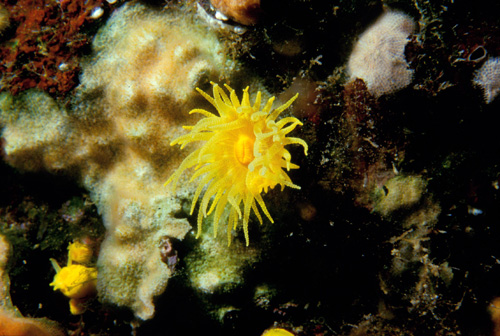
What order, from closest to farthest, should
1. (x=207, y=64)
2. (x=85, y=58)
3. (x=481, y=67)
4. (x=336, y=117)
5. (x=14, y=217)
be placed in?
(x=481, y=67) < (x=336, y=117) < (x=207, y=64) < (x=85, y=58) < (x=14, y=217)

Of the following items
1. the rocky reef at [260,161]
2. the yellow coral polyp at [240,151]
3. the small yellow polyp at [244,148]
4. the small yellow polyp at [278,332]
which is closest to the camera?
the yellow coral polyp at [240,151]

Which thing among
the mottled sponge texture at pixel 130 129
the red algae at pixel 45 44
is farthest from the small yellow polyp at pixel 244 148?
the red algae at pixel 45 44

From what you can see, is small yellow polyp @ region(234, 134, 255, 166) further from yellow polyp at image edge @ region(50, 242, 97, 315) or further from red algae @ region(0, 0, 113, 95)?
yellow polyp at image edge @ region(50, 242, 97, 315)

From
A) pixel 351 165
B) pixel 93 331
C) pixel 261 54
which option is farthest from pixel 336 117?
pixel 93 331

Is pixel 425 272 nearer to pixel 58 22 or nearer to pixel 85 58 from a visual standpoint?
pixel 85 58

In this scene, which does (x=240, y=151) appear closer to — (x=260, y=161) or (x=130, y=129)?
(x=260, y=161)

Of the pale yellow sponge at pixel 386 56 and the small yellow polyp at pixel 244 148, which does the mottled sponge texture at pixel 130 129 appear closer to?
the small yellow polyp at pixel 244 148
